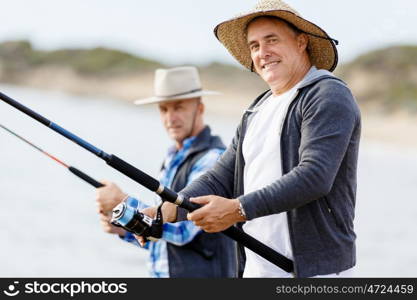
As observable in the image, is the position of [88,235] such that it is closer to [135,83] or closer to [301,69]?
[301,69]

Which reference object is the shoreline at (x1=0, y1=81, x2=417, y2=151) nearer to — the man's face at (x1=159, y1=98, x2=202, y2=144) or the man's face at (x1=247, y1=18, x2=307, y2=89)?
the man's face at (x1=159, y1=98, x2=202, y2=144)

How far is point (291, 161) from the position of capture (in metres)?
2.50

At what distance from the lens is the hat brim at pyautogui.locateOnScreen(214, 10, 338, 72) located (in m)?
2.61

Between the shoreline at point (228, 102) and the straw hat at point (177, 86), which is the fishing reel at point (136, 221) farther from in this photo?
the shoreline at point (228, 102)

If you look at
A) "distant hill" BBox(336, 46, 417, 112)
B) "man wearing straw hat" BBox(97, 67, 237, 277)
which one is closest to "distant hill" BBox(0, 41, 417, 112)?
"distant hill" BBox(336, 46, 417, 112)

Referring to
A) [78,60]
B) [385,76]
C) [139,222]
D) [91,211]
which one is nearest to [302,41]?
[139,222]

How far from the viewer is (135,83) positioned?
1727 inches

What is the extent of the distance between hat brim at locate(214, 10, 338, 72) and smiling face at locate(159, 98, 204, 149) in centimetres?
90

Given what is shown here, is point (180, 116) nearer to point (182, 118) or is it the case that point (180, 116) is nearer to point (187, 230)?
point (182, 118)

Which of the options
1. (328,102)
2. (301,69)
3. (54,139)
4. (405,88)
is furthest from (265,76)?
(405,88)

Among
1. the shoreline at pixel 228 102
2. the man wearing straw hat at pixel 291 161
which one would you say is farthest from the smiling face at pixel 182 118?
the man wearing straw hat at pixel 291 161

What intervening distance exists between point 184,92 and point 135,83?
40.2 m

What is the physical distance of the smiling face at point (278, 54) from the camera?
2.62 metres

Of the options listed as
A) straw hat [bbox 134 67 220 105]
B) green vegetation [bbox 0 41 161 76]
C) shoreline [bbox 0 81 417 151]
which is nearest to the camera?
straw hat [bbox 134 67 220 105]
